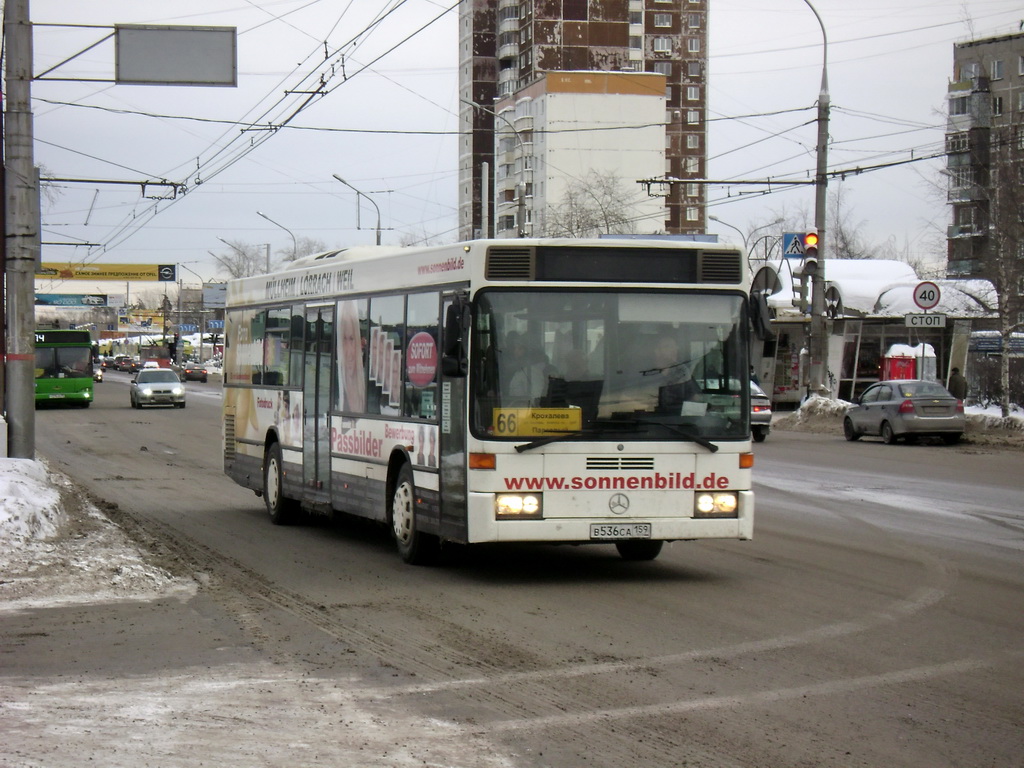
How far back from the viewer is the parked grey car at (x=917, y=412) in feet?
100

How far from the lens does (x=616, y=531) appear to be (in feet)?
34.1

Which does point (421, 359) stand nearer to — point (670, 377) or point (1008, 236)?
point (670, 377)

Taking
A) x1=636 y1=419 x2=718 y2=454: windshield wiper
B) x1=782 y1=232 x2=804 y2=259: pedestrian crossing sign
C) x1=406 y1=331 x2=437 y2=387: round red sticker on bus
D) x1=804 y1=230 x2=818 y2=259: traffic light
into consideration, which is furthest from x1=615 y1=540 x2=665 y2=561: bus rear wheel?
x1=782 y1=232 x2=804 y2=259: pedestrian crossing sign

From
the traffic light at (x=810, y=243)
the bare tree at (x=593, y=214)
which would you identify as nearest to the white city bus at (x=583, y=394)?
the traffic light at (x=810, y=243)

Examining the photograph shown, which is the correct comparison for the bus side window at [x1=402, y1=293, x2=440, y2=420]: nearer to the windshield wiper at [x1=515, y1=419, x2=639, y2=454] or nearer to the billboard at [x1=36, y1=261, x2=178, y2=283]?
the windshield wiper at [x1=515, y1=419, x2=639, y2=454]

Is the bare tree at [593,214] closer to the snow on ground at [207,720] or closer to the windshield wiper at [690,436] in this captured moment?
the windshield wiper at [690,436]

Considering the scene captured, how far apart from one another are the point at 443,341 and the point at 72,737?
5.42 meters

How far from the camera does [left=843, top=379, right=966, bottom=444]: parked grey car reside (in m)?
30.5

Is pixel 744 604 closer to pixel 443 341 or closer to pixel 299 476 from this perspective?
pixel 443 341

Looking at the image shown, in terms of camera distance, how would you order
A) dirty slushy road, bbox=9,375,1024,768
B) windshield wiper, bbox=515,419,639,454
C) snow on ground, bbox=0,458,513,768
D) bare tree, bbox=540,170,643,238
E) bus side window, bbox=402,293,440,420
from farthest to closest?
bare tree, bbox=540,170,643,238 → bus side window, bbox=402,293,440,420 → windshield wiper, bbox=515,419,639,454 → dirty slushy road, bbox=9,375,1024,768 → snow on ground, bbox=0,458,513,768

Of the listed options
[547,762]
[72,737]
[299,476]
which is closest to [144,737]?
[72,737]

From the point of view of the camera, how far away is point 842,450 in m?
29.5

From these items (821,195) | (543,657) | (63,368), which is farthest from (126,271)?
(543,657)

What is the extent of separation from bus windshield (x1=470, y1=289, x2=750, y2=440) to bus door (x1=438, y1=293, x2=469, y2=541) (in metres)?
0.20
